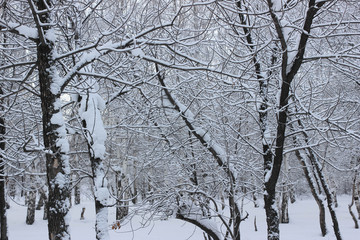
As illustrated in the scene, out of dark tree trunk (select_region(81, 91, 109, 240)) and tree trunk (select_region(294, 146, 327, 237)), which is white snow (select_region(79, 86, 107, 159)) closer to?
dark tree trunk (select_region(81, 91, 109, 240))

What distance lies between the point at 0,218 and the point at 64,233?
240 inches

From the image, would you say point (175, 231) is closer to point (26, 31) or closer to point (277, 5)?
point (277, 5)

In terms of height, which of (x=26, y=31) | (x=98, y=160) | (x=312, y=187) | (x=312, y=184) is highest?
(x=26, y=31)

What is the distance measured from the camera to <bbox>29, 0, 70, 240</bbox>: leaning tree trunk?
11.9ft

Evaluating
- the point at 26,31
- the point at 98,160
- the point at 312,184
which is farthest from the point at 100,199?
the point at 312,184

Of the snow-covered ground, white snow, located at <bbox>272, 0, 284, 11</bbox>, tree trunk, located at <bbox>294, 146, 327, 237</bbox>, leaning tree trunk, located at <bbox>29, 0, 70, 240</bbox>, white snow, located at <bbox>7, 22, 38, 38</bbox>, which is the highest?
white snow, located at <bbox>272, 0, 284, 11</bbox>

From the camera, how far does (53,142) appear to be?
383 cm

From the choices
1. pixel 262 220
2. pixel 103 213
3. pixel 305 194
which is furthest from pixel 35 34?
pixel 305 194

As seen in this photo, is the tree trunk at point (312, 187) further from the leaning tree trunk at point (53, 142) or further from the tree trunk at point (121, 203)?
the leaning tree trunk at point (53, 142)

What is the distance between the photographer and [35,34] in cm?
389

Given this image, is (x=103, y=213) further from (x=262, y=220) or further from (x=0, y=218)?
(x=262, y=220)

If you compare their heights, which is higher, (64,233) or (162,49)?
(162,49)

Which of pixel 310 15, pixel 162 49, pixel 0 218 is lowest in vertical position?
pixel 0 218

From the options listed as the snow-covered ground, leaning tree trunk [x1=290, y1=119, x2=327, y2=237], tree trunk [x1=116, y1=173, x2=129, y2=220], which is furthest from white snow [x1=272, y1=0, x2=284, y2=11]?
the snow-covered ground
